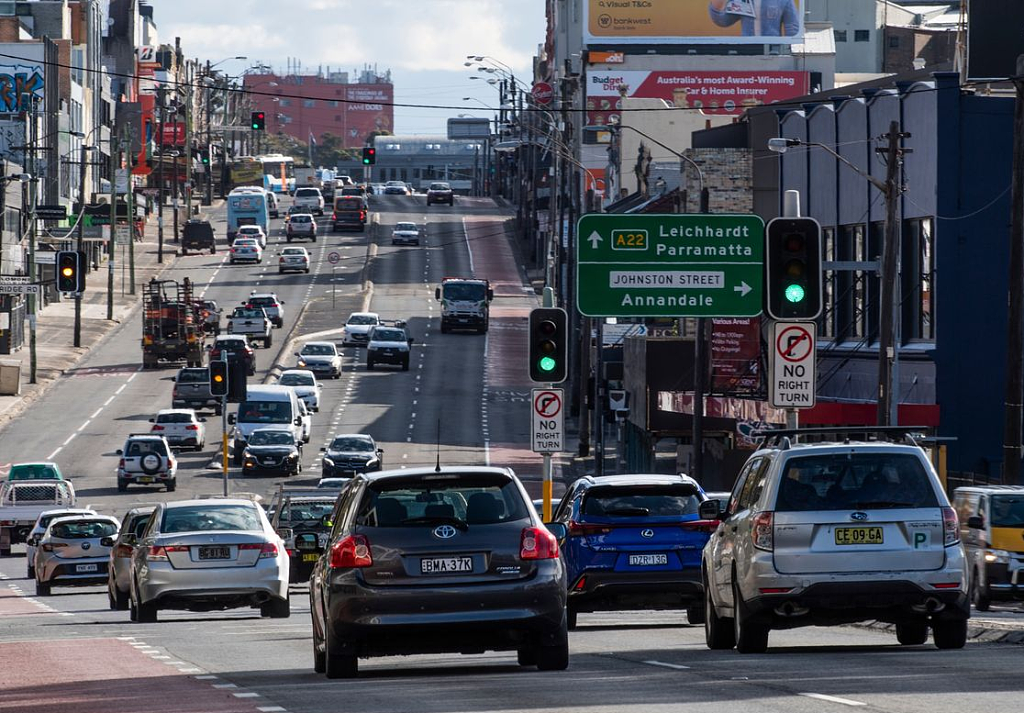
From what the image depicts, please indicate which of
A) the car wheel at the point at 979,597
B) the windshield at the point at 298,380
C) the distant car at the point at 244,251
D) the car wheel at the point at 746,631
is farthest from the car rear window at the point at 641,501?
the distant car at the point at 244,251

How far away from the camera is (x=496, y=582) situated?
14156mm

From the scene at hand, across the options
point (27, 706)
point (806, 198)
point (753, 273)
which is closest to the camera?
point (27, 706)

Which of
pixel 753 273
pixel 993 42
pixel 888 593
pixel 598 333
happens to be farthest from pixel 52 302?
pixel 888 593

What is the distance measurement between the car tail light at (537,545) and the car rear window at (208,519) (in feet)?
A: 29.5

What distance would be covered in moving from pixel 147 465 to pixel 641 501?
34015 mm

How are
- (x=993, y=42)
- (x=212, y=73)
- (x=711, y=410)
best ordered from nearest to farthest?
1. (x=993, y=42)
2. (x=711, y=410)
3. (x=212, y=73)

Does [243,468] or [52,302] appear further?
[52,302]

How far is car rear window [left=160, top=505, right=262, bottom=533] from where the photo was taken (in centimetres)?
2269

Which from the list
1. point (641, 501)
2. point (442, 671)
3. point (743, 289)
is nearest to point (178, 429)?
point (743, 289)

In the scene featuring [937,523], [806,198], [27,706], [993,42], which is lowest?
[27,706]

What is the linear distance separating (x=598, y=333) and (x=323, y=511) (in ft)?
72.8

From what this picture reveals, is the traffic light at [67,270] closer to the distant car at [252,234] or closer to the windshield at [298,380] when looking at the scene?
the windshield at [298,380]

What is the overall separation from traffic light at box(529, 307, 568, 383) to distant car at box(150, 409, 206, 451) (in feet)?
123

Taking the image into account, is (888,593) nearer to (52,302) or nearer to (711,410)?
(711,410)
